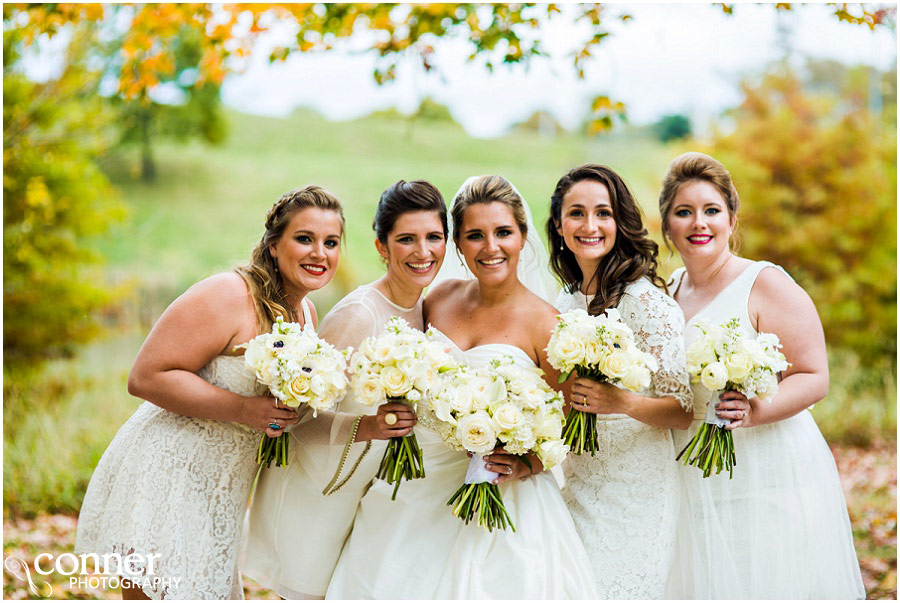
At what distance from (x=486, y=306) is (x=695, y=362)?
1.07 m

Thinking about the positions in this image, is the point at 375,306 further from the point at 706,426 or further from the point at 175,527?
the point at 706,426

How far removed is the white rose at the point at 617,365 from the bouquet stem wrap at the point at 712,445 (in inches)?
21.0

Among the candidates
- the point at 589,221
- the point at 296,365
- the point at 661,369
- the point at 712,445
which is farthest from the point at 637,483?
the point at 296,365

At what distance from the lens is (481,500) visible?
3500 millimetres

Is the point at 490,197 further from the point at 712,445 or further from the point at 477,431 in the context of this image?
the point at 712,445

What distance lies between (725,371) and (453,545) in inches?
57.2

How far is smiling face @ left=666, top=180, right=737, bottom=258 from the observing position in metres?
4.06

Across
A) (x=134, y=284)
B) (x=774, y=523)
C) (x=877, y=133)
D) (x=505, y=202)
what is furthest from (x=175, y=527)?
(x=877, y=133)

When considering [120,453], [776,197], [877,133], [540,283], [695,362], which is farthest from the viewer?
[877,133]

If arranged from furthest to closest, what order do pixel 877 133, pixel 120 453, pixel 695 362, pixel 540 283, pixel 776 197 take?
pixel 877 133 < pixel 776 197 < pixel 540 283 < pixel 120 453 < pixel 695 362

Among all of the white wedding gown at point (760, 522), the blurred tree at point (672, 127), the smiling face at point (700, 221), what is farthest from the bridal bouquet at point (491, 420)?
the blurred tree at point (672, 127)

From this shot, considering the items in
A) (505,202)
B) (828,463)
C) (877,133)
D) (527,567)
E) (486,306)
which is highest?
(877,133)

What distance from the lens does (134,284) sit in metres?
12.1

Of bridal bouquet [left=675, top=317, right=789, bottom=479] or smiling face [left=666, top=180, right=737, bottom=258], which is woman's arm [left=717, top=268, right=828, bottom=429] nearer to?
bridal bouquet [left=675, top=317, right=789, bottom=479]
